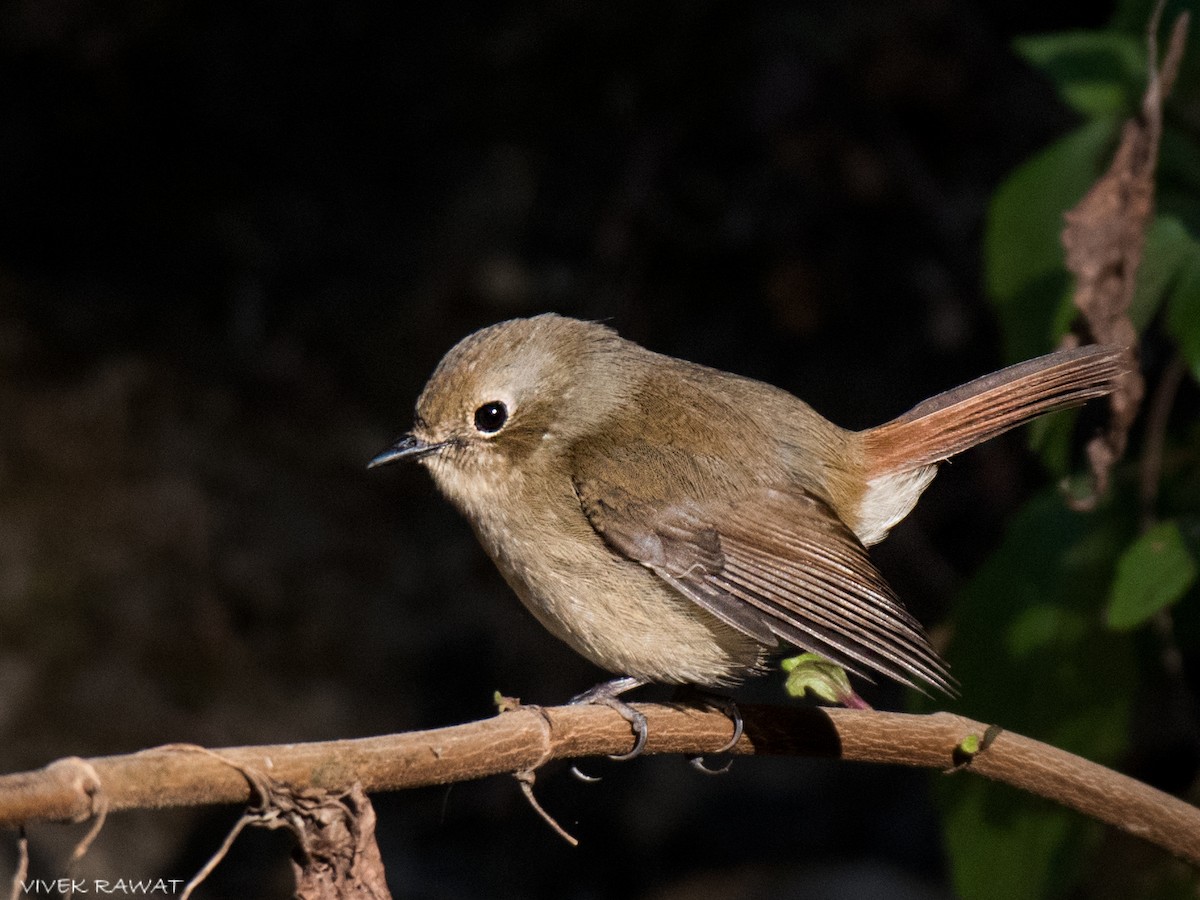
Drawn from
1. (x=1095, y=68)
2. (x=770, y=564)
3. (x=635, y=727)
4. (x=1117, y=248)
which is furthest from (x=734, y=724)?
(x=1095, y=68)

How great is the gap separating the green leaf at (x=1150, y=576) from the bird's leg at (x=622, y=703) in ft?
3.02

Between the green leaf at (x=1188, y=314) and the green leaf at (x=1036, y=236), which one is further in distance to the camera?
the green leaf at (x=1036, y=236)

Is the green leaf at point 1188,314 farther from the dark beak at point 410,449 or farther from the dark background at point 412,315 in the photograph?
the dark background at point 412,315

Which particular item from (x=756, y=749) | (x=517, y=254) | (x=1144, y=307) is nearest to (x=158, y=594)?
(x=517, y=254)

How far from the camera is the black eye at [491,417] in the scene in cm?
310

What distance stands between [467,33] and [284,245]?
1.06 metres

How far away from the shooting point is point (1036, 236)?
3.17 meters

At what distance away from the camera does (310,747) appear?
187 centimetres

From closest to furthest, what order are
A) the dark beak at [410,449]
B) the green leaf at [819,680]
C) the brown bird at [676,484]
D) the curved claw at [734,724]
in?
the green leaf at [819,680] < the curved claw at [734,724] < the brown bird at [676,484] < the dark beak at [410,449]

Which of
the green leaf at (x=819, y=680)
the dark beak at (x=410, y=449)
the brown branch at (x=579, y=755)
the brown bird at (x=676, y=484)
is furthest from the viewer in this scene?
the dark beak at (x=410, y=449)

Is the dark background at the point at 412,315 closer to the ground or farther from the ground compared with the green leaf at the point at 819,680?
farther from the ground

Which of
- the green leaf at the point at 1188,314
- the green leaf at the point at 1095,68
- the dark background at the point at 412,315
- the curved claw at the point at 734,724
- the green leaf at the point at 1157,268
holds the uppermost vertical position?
the dark background at the point at 412,315

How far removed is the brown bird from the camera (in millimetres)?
2883

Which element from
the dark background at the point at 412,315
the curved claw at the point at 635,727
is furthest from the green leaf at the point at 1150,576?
the dark background at the point at 412,315
